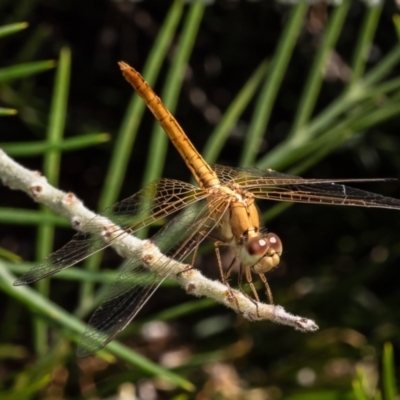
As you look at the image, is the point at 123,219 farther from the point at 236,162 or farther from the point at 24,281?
the point at 236,162

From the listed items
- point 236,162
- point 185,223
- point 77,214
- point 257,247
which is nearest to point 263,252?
point 257,247

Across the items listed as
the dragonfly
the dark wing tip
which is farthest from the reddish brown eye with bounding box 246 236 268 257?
the dark wing tip

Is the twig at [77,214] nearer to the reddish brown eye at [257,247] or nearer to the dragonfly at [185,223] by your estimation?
the dragonfly at [185,223]

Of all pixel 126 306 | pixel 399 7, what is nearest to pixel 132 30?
pixel 399 7

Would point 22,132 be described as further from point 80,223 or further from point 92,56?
point 80,223

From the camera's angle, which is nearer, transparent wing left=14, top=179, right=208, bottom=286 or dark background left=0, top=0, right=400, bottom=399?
transparent wing left=14, top=179, right=208, bottom=286

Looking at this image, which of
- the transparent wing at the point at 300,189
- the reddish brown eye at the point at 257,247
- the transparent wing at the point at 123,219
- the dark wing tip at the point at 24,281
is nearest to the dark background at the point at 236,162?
the transparent wing at the point at 300,189

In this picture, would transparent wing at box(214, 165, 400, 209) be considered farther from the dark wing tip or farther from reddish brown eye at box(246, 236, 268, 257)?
the dark wing tip
